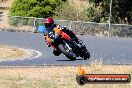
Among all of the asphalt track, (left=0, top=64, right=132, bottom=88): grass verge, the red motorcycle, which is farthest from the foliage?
the red motorcycle

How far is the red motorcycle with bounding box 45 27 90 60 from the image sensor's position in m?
7.06

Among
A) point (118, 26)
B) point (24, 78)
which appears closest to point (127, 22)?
point (118, 26)

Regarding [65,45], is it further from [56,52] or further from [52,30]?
[52,30]

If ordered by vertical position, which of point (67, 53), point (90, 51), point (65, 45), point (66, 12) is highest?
point (65, 45)

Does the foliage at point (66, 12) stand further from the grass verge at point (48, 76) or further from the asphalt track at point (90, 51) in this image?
the grass verge at point (48, 76)

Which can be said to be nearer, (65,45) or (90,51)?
(65,45)

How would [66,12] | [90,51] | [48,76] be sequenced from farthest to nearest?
[66,12] → [48,76] → [90,51]

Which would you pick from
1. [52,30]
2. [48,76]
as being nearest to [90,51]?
[48,76]

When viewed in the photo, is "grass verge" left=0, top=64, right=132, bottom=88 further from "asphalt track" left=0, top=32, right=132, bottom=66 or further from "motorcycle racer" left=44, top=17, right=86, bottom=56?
"motorcycle racer" left=44, top=17, right=86, bottom=56

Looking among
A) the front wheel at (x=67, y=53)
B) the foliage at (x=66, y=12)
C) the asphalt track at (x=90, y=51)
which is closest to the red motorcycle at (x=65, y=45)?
the front wheel at (x=67, y=53)

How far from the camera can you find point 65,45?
7.25 m

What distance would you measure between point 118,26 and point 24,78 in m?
47.4

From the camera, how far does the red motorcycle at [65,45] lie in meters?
7.06

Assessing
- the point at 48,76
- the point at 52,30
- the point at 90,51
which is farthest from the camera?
the point at 48,76
